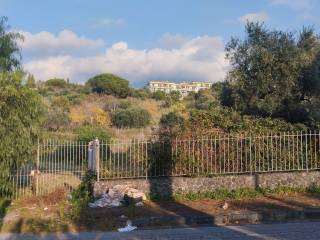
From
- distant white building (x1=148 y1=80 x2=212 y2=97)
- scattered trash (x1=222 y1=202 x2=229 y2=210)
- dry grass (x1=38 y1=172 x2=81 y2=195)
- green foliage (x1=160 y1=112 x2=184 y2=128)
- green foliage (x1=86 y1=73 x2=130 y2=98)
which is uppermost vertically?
distant white building (x1=148 y1=80 x2=212 y2=97)

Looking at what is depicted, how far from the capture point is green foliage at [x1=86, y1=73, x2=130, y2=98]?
228 feet

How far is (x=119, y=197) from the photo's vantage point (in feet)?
49.1

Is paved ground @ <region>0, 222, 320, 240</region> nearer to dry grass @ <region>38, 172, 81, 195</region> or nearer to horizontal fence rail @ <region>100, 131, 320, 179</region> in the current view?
horizontal fence rail @ <region>100, 131, 320, 179</region>

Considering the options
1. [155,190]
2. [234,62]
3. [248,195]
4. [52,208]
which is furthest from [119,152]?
[234,62]

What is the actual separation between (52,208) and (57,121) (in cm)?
2779

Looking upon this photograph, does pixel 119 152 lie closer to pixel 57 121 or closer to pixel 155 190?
pixel 155 190

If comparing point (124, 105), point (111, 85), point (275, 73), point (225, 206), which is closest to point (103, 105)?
point (124, 105)

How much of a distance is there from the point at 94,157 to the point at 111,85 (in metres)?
54.0

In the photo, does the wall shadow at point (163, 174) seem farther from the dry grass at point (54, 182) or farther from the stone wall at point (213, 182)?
the dry grass at point (54, 182)

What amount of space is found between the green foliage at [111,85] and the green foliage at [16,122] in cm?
5283

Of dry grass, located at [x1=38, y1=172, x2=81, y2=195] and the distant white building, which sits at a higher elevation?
the distant white building

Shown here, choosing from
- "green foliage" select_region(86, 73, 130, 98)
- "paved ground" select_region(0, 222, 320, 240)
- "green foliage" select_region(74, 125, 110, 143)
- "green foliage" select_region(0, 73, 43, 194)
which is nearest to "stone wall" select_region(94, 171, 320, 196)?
A: "green foliage" select_region(0, 73, 43, 194)

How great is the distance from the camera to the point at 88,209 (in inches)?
560

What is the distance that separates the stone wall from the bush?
2942cm
